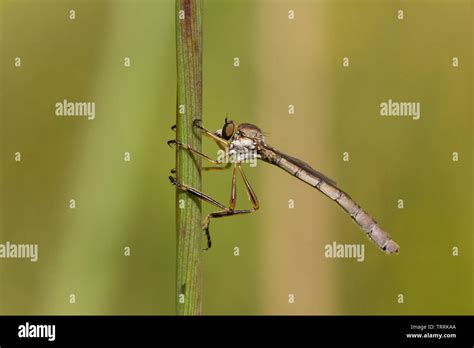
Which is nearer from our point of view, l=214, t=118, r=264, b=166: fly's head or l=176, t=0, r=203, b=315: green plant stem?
Answer: l=176, t=0, r=203, b=315: green plant stem

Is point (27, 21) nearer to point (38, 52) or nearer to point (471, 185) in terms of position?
point (38, 52)

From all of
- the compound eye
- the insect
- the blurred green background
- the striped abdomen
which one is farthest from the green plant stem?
the blurred green background

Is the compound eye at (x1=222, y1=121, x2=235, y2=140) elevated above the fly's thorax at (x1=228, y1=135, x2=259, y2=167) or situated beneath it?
elevated above

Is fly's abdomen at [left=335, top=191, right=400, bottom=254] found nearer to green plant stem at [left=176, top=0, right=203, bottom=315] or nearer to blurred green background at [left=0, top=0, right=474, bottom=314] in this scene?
blurred green background at [left=0, top=0, right=474, bottom=314]

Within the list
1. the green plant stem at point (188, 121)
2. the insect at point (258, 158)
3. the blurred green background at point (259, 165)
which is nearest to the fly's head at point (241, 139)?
the insect at point (258, 158)

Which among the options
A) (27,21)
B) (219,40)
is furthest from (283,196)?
(27,21)

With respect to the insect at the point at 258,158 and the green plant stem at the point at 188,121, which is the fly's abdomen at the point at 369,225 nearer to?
the insect at the point at 258,158
